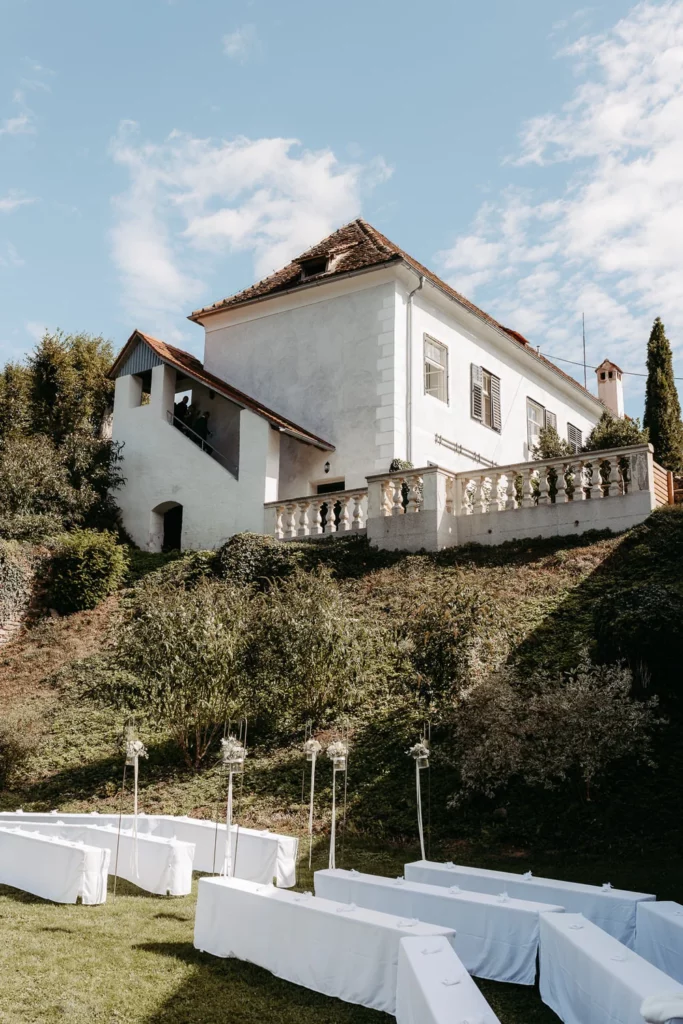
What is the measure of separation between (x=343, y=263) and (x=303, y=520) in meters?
7.88

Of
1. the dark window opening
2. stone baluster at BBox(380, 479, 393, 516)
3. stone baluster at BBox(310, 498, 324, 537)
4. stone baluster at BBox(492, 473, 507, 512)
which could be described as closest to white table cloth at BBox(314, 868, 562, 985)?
stone baluster at BBox(492, 473, 507, 512)

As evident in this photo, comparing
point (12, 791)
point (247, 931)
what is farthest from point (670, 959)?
point (12, 791)

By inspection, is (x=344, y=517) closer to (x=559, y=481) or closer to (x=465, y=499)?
(x=465, y=499)

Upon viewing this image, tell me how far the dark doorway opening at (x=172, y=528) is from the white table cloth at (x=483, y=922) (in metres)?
18.2

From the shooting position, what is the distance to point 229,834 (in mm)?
9891

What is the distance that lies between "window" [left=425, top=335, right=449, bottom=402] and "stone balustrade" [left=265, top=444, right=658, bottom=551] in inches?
208

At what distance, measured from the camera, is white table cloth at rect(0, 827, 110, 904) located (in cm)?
910

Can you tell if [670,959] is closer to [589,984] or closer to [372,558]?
[589,984]

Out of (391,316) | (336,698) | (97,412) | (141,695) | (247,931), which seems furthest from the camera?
(97,412)

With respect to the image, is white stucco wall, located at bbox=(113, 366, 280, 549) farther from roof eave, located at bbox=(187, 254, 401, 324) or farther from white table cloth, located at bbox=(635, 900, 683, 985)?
white table cloth, located at bbox=(635, 900, 683, 985)

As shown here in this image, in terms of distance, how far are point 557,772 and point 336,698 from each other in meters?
4.89

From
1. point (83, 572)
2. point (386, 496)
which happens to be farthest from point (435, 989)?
point (83, 572)

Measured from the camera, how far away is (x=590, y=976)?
5977mm

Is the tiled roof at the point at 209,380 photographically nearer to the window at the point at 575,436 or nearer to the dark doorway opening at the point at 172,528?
the dark doorway opening at the point at 172,528
